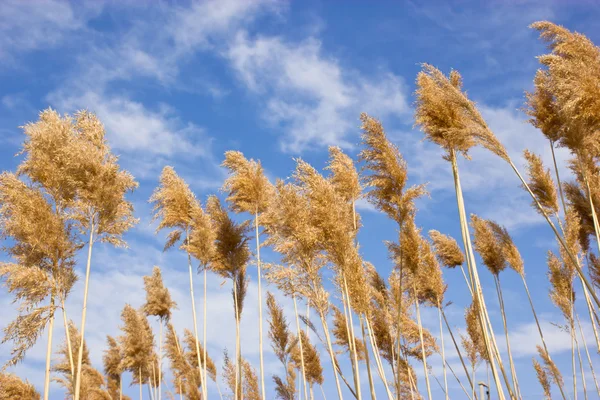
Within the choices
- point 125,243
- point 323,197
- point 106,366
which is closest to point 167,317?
point 106,366

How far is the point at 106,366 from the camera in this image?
1472 centimetres

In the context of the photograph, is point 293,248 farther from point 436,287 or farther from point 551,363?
point 551,363

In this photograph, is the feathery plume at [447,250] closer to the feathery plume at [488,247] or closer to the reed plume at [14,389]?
the feathery plume at [488,247]

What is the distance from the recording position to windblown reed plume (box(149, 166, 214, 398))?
8.38m

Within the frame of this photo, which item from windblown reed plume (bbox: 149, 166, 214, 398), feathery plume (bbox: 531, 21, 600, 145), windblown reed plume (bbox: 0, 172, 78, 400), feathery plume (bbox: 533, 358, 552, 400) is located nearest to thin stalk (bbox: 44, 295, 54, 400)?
windblown reed plume (bbox: 0, 172, 78, 400)

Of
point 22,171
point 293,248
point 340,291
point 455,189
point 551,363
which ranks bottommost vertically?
point 551,363

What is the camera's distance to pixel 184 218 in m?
8.74

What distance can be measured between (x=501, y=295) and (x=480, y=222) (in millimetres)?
1369

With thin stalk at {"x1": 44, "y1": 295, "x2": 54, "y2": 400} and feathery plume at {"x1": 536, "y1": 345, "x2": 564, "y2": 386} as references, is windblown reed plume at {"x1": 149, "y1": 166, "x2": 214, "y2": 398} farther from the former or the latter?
feathery plume at {"x1": 536, "y1": 345, "x2": 564, "y2": 386}

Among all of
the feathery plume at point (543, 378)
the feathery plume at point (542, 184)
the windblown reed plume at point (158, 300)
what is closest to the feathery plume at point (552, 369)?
the feathery plume at point (543, 378)

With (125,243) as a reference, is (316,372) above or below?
below

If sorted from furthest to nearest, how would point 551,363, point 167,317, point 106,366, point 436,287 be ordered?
point 106,366 < point 167,317 < point 551,363 < point 436,287

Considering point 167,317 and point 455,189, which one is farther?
point 167,317

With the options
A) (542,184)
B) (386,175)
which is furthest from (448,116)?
(542,184)
